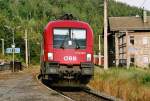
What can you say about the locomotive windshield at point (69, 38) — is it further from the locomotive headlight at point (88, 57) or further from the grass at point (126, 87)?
the grass at point (126, 87)

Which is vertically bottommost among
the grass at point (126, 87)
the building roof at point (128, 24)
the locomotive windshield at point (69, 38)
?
the grass at point (126, 87)

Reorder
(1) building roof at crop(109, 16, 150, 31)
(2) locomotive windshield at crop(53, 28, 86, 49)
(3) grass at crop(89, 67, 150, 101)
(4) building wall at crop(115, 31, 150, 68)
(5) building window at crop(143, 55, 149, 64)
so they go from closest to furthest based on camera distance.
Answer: (3) grass at crop(89, 67, 150, 101) → (2) locomotive windshield at crop(53, 28, 86, 49) → (5) building window at crop(143, 55, 149, 64) → (4) building wall at crop(115, 31, 150, 68) → (1) building roof at crop(109, 16, 150, 31)

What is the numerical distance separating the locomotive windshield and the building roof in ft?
153

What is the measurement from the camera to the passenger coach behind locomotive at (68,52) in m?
21.6

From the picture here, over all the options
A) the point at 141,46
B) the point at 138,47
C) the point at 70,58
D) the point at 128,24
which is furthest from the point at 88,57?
the point at 128,24

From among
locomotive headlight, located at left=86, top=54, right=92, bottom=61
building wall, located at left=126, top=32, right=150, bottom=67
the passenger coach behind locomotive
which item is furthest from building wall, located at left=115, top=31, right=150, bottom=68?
locomotive headlight, located at left=86, top=54, right=92, bottom=61

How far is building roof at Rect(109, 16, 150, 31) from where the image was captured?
69.7m

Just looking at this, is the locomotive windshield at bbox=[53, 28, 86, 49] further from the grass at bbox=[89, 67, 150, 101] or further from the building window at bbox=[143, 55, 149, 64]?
the building window at bbox=[143, 55, 149, 64]

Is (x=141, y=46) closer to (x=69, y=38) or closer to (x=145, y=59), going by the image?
(x=145, y=59)

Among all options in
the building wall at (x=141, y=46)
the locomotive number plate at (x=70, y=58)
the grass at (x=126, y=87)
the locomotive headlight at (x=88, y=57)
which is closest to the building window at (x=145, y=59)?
the building wall at (x=141, y=46)

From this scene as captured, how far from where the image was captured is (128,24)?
7112 centimetres

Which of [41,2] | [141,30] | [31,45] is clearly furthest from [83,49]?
[41,2]

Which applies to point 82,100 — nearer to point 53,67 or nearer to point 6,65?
point 53,67

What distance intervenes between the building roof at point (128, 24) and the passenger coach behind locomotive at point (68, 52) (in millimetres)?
46636
